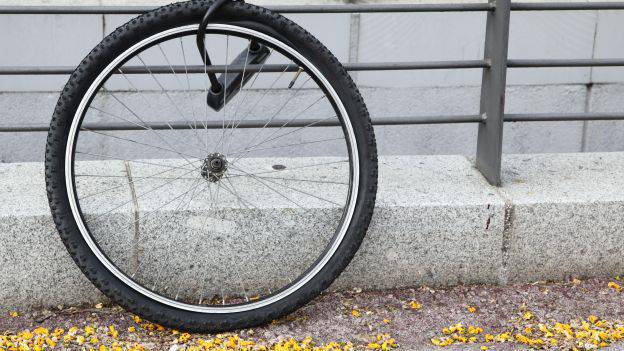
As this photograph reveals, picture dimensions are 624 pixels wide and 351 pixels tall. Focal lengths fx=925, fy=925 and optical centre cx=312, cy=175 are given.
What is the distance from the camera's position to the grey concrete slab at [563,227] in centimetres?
449

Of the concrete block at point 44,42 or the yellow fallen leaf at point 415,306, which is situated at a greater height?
the concrete block at point 44,42

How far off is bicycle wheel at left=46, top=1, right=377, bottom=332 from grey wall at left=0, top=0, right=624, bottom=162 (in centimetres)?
223

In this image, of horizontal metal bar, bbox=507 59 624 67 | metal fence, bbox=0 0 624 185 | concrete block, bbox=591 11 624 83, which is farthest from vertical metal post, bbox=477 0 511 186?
concrete block, bbox=591 11 624 83

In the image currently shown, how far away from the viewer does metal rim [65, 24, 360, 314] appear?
13.2 ft

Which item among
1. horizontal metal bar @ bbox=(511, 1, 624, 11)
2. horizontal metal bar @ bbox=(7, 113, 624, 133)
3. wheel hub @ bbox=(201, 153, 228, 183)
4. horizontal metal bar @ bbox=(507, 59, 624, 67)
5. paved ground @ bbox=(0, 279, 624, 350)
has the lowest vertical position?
paved ground @ bbox=(0, 279, 624, 350)

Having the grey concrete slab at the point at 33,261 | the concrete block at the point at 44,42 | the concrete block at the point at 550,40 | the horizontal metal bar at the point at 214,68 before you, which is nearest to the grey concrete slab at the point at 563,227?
the horizontal metal bar at the point at 214,68

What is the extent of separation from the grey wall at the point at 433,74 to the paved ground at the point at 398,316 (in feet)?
8.89

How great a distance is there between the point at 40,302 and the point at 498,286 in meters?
2.21

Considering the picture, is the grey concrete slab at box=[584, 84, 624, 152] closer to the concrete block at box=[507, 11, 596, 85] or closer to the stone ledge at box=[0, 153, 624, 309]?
the concrete block at box=[507, 11, 596, 85]

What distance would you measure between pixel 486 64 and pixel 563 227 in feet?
2.95

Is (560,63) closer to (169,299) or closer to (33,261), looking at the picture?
(169,299)

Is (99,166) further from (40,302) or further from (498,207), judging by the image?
(498,207)

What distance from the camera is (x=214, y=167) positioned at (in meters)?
4.23

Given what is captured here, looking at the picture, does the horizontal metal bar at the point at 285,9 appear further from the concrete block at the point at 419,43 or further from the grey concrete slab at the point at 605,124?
the grey concrete slab at the point at 605,124
